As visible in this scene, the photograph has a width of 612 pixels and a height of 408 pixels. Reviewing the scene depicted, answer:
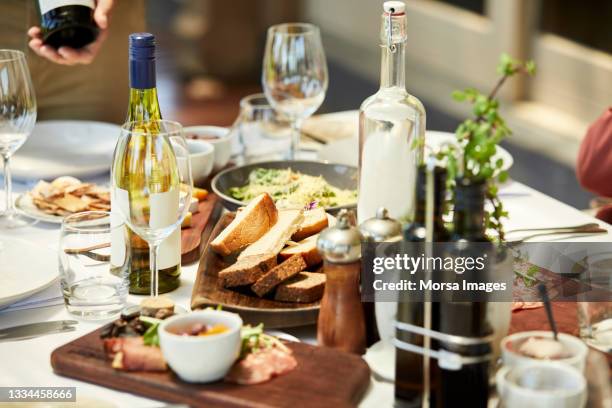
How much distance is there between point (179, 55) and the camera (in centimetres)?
600

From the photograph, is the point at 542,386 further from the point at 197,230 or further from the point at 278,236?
the point at 197,230

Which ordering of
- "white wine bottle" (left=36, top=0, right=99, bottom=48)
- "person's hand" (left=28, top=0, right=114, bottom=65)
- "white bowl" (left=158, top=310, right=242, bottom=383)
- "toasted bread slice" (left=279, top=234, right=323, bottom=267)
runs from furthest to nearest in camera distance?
"person's hand" (left=28, top=0, right=114, bottom=65) → "white wine bottle" (left=36, top=0, right=99, bottom=48) → "toasted bread slice" (left=279, top=234, right=323, bottom=267) → "white bowl" (left=158, top=310, right=242, bottom=383)

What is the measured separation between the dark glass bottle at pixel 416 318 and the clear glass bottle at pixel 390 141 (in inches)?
12.3

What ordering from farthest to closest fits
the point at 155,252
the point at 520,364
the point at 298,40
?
1. the point at 298,40
2. the point at 155,252
3. the point at 520,364

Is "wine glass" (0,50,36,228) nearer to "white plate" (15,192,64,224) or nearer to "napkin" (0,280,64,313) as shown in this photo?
"white plate" (15,192,64,224)

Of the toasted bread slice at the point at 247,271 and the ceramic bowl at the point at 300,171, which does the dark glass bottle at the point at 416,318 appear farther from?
the ceramic bowl at the point at 300,171

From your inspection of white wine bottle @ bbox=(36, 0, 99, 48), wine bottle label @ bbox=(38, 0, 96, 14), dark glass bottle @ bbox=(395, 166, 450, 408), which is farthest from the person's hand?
dark glass bottle @ bbox=(395, 166, 450, 408)

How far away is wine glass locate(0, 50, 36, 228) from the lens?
1647 mm

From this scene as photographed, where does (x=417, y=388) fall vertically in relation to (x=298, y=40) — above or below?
below

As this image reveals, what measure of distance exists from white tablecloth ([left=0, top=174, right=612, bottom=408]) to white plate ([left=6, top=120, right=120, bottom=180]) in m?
0.22

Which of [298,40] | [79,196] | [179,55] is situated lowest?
[179,55]

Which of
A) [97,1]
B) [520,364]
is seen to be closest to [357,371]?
[520,364]

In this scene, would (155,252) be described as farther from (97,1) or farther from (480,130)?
(97,1)

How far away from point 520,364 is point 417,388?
A: 13 centimetres
